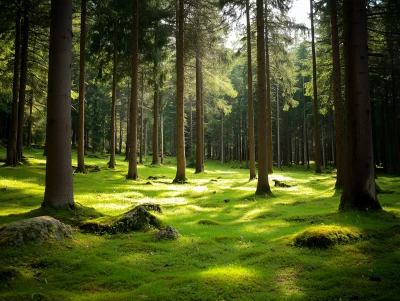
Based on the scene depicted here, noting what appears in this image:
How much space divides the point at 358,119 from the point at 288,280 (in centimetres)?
566

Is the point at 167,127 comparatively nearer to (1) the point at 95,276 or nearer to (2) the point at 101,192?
(2) the point at 101,192

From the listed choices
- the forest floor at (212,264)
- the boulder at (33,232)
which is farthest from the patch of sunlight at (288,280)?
the boulder at (33,232)

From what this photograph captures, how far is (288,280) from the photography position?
4496 mm

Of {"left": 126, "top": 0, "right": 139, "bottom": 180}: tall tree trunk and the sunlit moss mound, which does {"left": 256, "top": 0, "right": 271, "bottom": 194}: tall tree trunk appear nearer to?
{"left": 126, "top": 0, "right": 139, "bottom": 180}: tall tree trunk

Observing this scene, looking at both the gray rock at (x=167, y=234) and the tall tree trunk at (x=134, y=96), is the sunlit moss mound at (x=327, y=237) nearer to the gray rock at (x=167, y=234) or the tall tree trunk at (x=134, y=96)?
the gray rock at (x=167, y=234)

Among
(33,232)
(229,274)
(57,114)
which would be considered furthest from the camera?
(57,114)

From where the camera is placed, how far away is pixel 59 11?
26.8 ft

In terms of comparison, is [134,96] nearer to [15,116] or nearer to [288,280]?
[15,116]

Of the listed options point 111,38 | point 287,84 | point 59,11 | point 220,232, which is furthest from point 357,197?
point 111,38

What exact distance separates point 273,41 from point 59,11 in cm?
1612

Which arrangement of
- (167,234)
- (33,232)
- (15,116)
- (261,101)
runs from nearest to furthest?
(33,232)
(167,234)
(261,101)
(15,116)

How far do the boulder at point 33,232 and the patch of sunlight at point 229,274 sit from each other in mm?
3217

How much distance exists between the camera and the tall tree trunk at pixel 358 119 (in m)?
8.16

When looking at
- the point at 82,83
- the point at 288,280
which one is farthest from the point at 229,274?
the point at 82,83
